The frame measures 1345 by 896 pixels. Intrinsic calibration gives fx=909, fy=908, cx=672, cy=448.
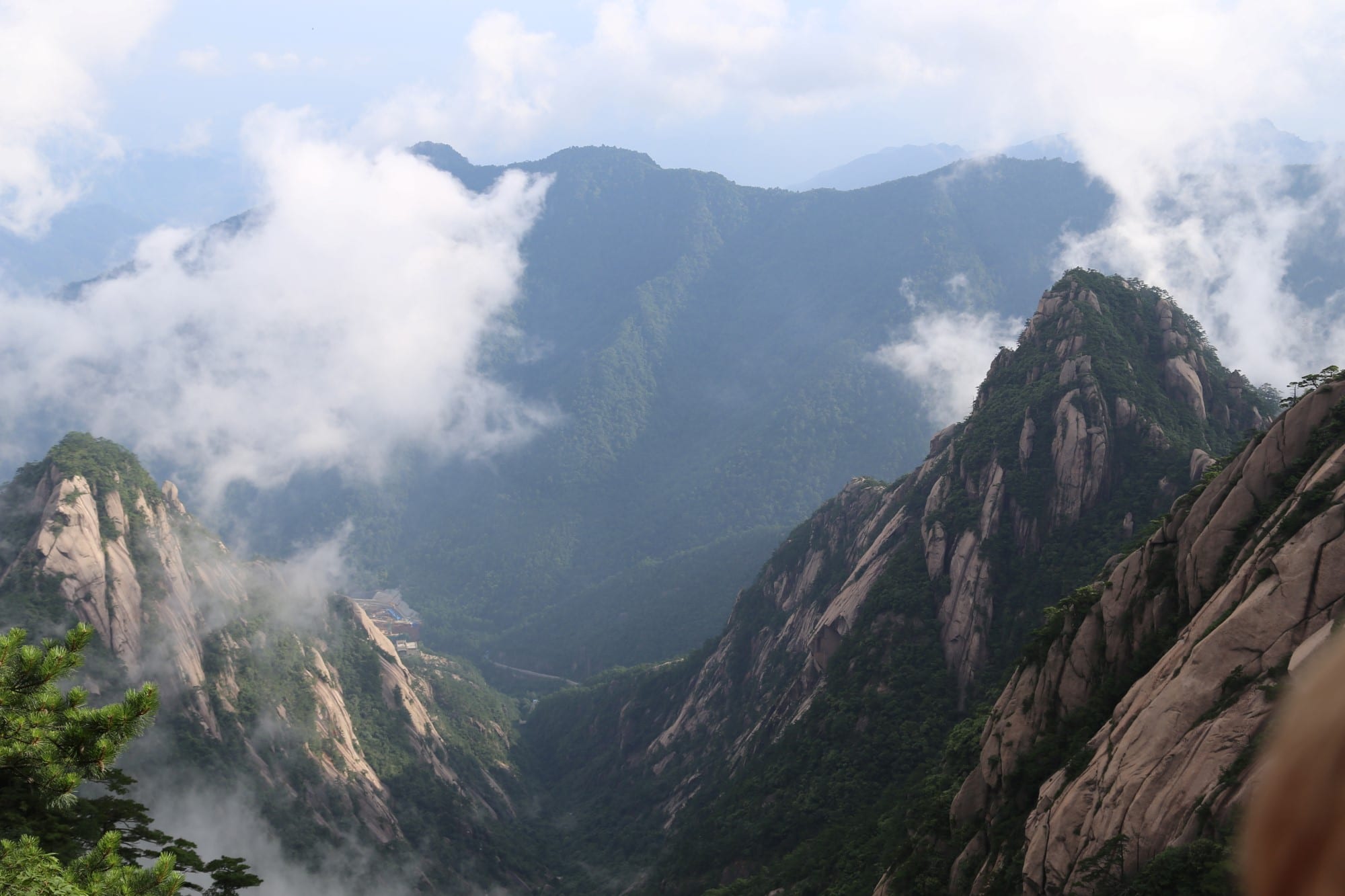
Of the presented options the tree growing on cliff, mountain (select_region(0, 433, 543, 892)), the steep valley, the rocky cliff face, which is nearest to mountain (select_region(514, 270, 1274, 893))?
the steep valley

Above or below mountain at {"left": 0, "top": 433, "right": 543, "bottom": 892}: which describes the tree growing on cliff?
below

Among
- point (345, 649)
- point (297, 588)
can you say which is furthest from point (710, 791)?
point (297, 588)

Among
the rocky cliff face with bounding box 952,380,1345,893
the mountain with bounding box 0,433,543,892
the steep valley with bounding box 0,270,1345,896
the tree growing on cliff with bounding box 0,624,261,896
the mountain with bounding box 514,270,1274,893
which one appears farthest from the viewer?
the mountain with bounding box 0,433,543,892

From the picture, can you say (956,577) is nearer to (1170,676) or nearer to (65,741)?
(1170,676)

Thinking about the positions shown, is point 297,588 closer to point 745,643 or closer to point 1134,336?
point 745,643

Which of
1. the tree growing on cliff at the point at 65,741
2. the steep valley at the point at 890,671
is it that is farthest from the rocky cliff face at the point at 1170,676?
the tree growing on cliff at the point at 65,741

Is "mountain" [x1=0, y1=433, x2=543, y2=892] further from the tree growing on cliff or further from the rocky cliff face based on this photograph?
the rocky cliff face

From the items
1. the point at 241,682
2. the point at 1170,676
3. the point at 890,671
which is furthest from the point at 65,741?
the point at 241,682
